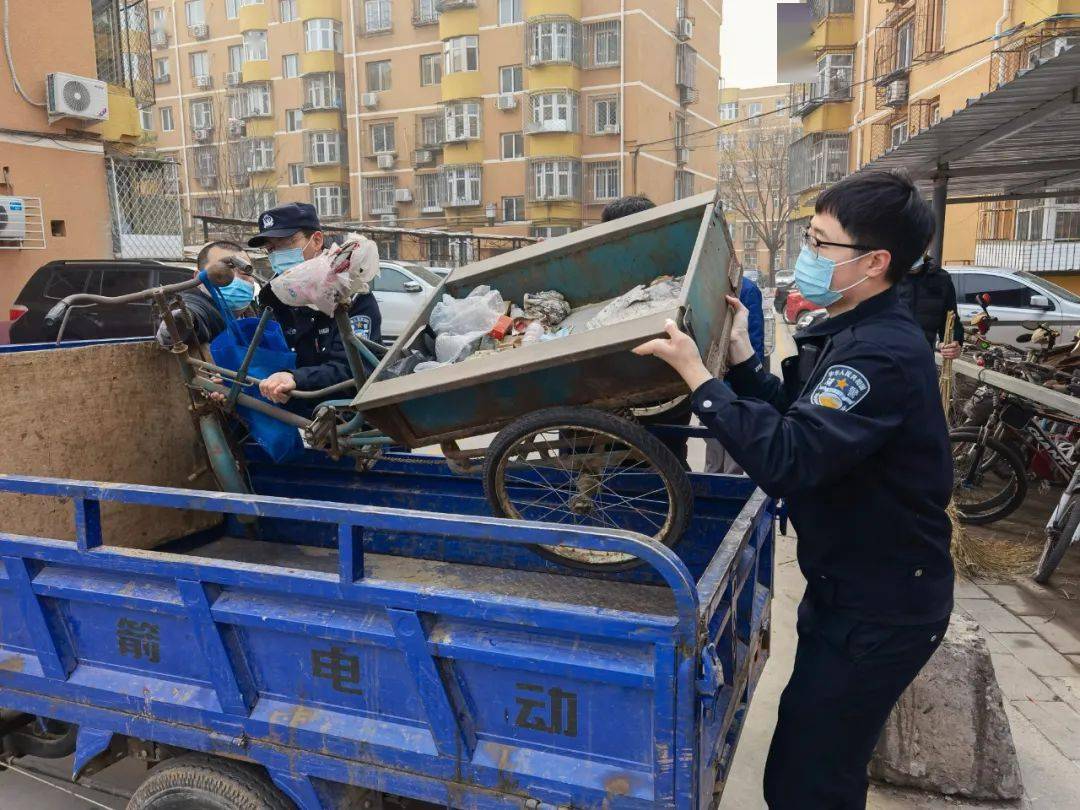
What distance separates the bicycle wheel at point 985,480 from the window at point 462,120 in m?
31.0

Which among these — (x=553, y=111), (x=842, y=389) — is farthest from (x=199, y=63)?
(x=842, y=389)

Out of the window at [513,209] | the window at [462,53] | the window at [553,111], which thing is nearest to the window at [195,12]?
the window at [462,53]

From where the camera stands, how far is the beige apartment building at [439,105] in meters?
32.6

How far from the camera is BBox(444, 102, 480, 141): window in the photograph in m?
33.9

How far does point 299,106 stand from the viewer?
38.7 m

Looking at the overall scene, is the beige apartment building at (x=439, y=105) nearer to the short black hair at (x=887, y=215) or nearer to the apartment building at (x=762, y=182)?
the apartment building at (x=762, y=182)

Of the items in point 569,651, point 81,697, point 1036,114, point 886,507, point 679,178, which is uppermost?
point 679,178

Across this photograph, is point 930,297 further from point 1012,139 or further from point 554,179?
point 554,179

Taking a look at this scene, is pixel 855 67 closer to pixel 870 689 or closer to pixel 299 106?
pixel 299 106

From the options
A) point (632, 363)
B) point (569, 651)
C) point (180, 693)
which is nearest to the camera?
point (569, 651)

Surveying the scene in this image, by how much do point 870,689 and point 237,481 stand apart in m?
2.63

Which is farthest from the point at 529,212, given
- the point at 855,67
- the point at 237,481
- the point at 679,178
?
the point at 237,481

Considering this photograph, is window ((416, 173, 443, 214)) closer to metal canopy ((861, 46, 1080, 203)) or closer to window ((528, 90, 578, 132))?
window ((528, 90, 578, 132))

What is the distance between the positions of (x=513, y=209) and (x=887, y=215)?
3306 centimetres
